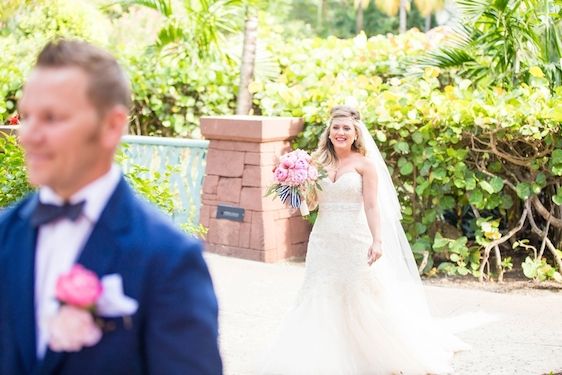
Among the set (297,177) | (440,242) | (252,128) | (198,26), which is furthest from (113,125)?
(198,26)

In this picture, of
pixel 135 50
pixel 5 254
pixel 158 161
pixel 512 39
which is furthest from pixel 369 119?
pixel 5 254

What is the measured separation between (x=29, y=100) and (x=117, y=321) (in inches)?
17.4

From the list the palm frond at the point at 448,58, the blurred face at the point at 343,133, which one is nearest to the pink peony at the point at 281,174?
the blurred face at the point at 343,133

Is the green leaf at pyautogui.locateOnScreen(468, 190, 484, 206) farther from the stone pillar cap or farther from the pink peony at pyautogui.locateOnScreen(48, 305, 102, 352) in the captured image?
the pink peony at pyautogui.locateOnScreen(48, 305, 102, 352)

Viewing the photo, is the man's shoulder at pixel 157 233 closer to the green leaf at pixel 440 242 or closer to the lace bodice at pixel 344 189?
the lace bodice at pixel 344 189

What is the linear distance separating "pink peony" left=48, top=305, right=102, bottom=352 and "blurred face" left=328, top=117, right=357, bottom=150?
14.8ft

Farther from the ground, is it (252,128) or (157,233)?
(157,233)

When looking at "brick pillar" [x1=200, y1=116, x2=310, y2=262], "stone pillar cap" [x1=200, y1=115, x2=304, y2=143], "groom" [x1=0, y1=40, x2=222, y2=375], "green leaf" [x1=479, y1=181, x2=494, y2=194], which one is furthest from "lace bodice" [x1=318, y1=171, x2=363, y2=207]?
"groom" [x1=0, y1=40, x2=222, y2=375]

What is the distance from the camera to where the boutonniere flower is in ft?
5.87

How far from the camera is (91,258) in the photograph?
1.91 metres

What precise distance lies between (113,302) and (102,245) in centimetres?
13

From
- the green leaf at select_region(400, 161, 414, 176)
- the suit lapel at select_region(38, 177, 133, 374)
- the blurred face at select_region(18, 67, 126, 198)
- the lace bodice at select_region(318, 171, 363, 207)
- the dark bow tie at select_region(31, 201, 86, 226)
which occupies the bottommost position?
the green leaf at select_region(400, 161, 414, 176)

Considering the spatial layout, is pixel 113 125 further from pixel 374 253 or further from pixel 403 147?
pixel 403 147

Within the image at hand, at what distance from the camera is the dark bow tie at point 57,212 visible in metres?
1.90
